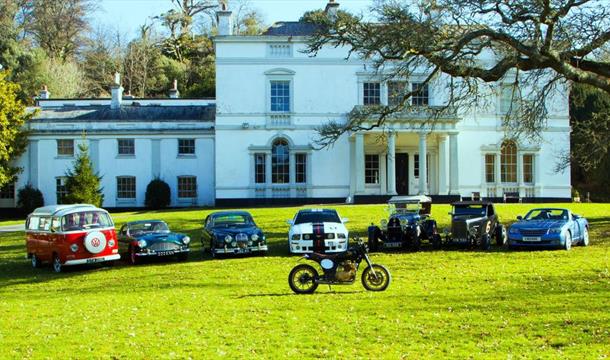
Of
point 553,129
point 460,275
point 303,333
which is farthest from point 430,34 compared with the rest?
point 553,129

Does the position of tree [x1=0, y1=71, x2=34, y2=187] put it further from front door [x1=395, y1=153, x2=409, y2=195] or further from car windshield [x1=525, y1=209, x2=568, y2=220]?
car windshield [x1=525, y1=209, x2=568, y2=220]

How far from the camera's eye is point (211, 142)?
47.2 metres

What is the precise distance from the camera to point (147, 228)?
22297 millimetres

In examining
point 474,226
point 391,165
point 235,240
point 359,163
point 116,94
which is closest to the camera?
point 235,240

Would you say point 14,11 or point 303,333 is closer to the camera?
point 303,333

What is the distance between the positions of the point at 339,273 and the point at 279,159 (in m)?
32.7

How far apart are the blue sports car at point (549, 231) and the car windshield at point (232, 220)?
826cm

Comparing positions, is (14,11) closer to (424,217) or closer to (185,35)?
(185,35)

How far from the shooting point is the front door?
46531 millimetres

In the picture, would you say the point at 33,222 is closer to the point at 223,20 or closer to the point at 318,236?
the point at 318,236

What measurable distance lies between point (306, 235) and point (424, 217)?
165 inches

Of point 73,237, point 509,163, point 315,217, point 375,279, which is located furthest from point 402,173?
point 375,279

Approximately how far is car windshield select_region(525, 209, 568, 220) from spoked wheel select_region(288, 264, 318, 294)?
1092 centimetres

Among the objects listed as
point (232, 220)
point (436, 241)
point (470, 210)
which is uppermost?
point (470, 210)
